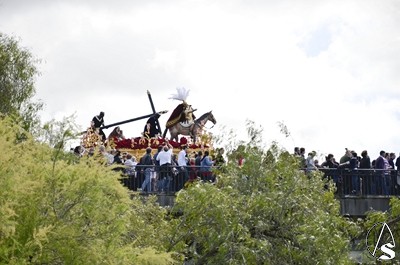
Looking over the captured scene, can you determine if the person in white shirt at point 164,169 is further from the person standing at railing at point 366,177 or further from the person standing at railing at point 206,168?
the person standing at railing at point 366,177

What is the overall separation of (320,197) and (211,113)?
70.5 feet

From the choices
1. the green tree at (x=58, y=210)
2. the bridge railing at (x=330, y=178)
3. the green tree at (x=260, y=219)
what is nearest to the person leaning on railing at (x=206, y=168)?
the bridge railing at (x=330, y=178)

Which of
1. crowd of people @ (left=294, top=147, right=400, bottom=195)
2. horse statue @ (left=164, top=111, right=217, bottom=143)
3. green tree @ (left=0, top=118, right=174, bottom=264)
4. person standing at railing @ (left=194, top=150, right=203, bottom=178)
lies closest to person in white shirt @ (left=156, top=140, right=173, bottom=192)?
person standing at railing @ (left=194, top=150, right=203, bottom=178)

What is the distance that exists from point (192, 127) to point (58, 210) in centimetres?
2744

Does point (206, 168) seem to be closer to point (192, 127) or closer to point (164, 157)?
point (164, 157)

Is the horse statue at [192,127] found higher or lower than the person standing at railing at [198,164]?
higher

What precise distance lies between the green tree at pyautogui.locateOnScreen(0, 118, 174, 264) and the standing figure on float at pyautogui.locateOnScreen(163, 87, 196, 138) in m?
26.3

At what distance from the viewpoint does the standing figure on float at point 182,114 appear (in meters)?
52.6

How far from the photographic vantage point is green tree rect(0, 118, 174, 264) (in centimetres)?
2380

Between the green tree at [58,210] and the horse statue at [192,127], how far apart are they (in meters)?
25.8

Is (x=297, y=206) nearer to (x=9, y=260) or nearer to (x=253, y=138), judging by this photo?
(x=253, y=138)

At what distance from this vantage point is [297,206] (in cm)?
3073

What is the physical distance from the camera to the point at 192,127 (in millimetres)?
52219

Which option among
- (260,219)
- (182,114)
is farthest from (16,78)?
(260,219)
